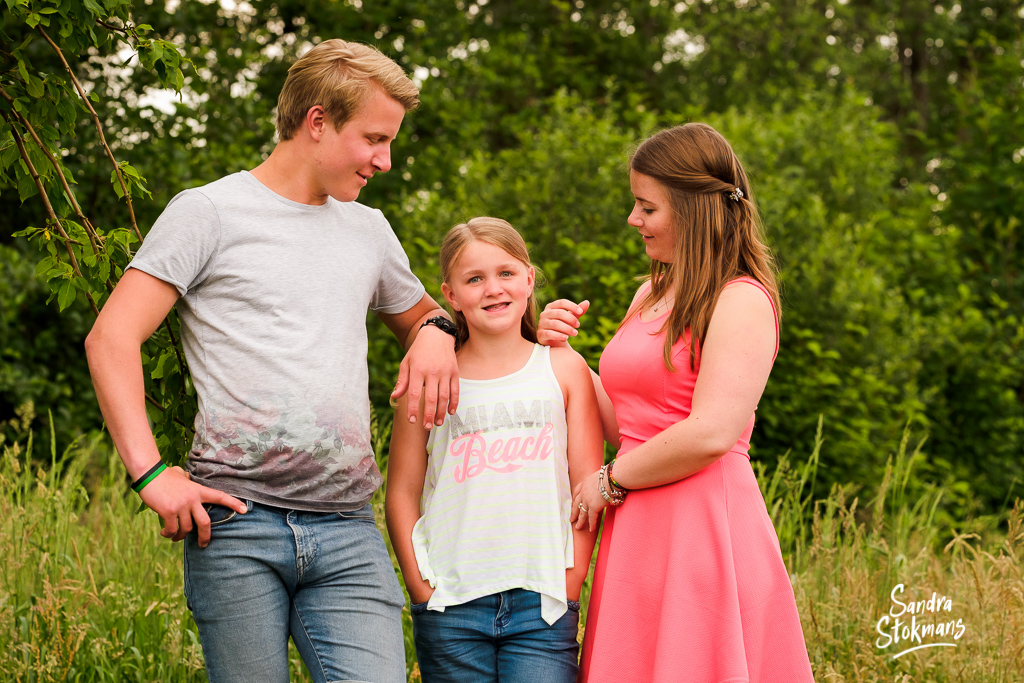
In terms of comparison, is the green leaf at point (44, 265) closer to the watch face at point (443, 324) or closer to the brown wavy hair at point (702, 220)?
the watch face at point (443, 324)

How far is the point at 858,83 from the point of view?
1171cm

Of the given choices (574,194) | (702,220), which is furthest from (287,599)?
(574,194)

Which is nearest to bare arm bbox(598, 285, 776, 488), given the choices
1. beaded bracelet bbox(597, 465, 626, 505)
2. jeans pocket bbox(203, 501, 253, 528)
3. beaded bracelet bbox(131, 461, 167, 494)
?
beaded bracelet bbox(597, 465, 626, 505)

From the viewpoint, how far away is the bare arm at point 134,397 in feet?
5.89

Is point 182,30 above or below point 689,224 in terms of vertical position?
above

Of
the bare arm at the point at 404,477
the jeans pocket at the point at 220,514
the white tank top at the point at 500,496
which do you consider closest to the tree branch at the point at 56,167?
the jeans pocket at the point at 220,514

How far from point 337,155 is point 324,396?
22.3 inches

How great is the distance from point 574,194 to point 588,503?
3587 mm

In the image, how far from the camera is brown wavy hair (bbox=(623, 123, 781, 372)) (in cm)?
208

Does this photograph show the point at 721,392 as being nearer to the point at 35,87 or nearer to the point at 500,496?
the point at 500,496

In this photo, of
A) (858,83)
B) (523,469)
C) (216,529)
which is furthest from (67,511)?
(858,83)

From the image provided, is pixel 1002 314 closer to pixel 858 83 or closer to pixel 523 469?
pixel 858 83

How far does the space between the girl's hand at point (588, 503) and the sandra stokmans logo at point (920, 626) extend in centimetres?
157

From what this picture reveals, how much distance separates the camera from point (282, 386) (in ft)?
6.31
